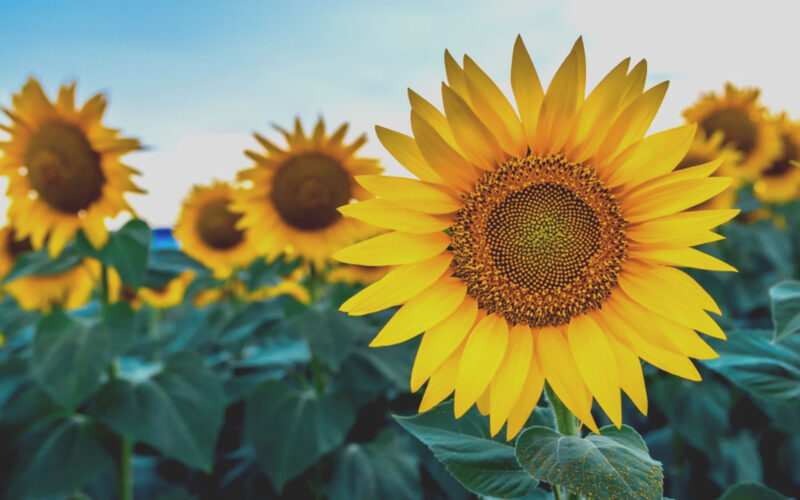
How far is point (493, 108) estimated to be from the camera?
3.23ft

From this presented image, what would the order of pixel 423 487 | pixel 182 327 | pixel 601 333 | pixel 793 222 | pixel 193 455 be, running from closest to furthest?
1. pixel 601 333
2. pixel 193 455
3. pixel 423 487
4. pixel 182 327
5. pixel 793 222

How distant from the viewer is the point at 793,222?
433cm

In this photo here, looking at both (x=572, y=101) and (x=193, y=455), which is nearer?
(x=572, y=101)

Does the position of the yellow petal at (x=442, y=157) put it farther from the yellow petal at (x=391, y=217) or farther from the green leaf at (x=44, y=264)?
the green leaf at (x=44, y=264)

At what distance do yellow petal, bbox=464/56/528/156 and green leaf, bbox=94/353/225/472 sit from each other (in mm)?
1681

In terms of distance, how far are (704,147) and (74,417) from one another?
10.6 feet

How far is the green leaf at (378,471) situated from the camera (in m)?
2.40

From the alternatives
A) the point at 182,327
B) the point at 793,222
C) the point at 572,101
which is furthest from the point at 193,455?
the point at 793,222

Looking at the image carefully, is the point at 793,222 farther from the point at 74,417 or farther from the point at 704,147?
the point at 74,417

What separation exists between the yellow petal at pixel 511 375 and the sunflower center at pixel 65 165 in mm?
1893

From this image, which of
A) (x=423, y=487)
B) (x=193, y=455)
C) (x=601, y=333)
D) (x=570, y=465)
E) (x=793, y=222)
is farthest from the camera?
(x=793, y=222)

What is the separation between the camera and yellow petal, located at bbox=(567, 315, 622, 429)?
987 mm

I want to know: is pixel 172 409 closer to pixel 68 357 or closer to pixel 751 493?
pixel 68 357

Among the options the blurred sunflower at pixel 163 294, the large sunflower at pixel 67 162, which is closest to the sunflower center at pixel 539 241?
the large sunflower at pixel 67 162
